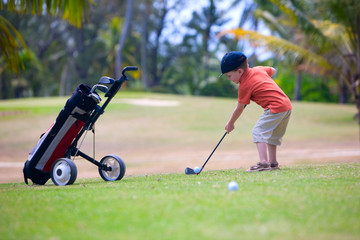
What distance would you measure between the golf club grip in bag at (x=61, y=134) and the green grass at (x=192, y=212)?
1187 mm

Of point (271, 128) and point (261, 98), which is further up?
point (261, 98)

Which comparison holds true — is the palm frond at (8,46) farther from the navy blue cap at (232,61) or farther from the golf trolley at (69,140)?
the navy blue cap at (232,61)

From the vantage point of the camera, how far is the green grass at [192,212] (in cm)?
311

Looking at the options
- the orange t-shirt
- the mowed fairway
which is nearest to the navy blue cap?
the orange t-shirt

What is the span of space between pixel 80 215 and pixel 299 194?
1.94 metres

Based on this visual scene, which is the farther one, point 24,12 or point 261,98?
point 24,12

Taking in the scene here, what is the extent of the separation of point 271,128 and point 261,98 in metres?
0.43

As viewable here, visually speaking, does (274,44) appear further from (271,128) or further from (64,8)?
(271,128)

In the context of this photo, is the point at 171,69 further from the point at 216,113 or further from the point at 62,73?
the point at 216,113

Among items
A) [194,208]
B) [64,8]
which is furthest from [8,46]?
[194,208]

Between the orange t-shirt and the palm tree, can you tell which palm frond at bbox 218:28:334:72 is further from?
the orange t-shirt

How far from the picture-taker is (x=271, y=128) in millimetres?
6230

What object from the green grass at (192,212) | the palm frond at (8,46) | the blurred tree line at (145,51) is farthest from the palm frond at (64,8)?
the blurred tree line at (145,51)

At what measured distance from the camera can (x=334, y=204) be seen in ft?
12.3
